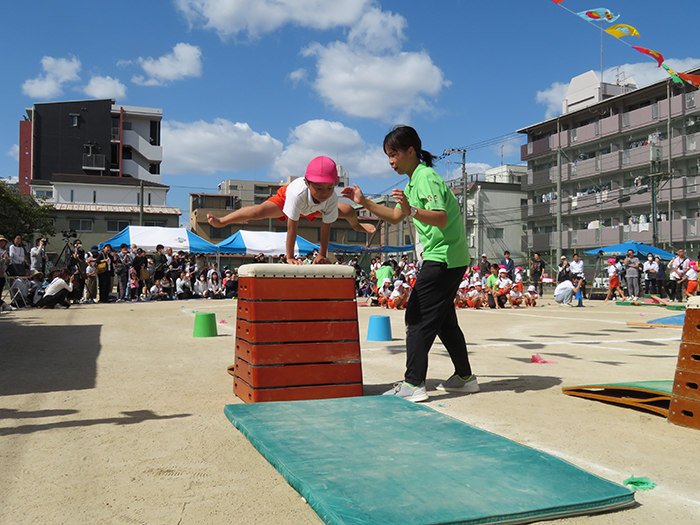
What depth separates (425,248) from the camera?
164 inches

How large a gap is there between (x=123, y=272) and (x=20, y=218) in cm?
2491

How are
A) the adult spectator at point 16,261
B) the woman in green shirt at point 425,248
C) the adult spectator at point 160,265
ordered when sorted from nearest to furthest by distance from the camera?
the woman in green shirt at point 425,248 → the adult spectator at point 16,261 → the adult spectator at point 160,265

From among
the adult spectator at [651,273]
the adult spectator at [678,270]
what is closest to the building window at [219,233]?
the adult spectator at [651,273]

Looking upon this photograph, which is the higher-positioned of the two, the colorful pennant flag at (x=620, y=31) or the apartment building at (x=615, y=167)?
the apartment building at (x=615, y=167)

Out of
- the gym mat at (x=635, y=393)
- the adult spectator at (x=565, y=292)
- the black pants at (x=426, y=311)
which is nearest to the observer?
the gym mat at (x=635, y=393)

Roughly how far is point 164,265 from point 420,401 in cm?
1723

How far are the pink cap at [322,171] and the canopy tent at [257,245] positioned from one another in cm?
1799

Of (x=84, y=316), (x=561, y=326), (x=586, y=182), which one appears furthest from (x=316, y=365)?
(x=586, y=182)

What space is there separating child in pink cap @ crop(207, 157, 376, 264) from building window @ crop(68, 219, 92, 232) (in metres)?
46.6

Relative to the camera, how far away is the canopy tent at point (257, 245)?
22391mm

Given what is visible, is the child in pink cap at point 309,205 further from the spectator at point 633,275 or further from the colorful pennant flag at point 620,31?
the spectator at point 633,275

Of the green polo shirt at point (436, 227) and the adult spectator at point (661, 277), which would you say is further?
the adult spectator at point (661, 277)

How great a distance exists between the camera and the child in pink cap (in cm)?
448

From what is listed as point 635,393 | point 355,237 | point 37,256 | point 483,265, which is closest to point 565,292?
point 483,265
